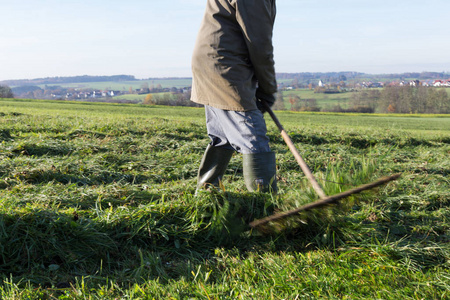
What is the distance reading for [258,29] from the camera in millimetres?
2895

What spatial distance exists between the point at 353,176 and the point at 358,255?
0.60 metres

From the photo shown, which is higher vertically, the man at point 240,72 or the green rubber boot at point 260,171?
the man at point 240,72

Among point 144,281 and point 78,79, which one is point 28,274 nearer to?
point 144,281

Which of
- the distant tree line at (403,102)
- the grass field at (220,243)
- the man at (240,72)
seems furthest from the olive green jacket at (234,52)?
the distant tree line at (403,102)

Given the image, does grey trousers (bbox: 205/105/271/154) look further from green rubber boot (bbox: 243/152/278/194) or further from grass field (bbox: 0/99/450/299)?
grass field (bbox: 0/99/450/299)

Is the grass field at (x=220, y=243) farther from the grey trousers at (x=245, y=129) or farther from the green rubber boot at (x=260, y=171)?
the grey trousers at (x=245, y=129)

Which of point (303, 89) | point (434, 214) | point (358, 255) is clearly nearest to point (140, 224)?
point (358, 255)

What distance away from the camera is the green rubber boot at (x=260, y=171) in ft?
9.94

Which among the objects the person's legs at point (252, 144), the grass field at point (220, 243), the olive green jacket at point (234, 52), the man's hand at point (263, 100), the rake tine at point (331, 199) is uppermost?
the olive green jacket at point (234, 52)

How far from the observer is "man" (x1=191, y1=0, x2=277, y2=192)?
2945 mm

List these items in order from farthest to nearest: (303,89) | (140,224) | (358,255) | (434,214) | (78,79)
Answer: (78,79) < (303,89) < (434,214) < (140,224) < (358,255)

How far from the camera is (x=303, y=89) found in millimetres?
82500

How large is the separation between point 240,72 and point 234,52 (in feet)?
0.56

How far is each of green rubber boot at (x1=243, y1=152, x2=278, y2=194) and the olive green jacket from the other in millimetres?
415
